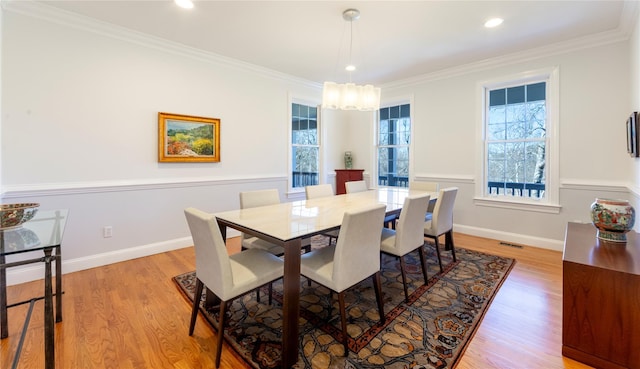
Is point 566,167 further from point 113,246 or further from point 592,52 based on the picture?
point 113,246

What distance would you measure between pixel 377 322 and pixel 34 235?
2.18 metres

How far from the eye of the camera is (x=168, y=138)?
3.54 meters

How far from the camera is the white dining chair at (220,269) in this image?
1.62 meters

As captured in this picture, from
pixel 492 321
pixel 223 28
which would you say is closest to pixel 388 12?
pixel 223 28

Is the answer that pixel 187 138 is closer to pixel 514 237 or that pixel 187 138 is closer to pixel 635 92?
pixel 514 237

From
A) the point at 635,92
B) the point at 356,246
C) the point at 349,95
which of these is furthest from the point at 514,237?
the point at 356,246

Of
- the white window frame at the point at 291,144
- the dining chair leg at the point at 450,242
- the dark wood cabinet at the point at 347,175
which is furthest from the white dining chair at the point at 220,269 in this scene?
the dark wood cabinet at the point at 347,175

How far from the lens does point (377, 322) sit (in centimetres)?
206

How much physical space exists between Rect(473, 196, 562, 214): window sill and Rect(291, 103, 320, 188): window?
2821mm

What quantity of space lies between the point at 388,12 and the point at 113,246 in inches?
153

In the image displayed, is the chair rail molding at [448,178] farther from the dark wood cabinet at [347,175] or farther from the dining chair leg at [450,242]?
the dining chair leg at [450,242]

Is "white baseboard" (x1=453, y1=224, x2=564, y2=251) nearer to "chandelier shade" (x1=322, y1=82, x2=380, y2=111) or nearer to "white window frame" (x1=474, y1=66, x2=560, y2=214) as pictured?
"white window frame" (x1=474, y1=66, x2=560, y2=214)

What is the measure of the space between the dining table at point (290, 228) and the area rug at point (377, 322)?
202mm

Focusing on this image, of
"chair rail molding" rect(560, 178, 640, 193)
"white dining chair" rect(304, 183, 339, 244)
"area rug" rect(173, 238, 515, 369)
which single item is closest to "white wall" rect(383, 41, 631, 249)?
"chair rail molding" rect(560, 178, 640, 193)
